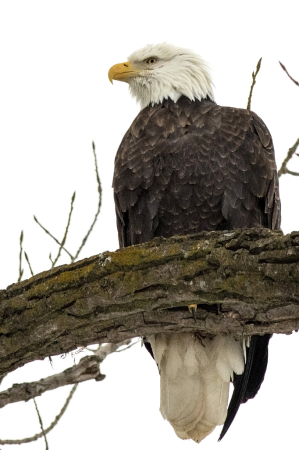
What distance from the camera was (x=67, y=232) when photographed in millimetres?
3754

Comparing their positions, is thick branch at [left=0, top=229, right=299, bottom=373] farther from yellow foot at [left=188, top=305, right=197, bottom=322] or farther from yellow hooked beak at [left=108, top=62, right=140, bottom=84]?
yellow hooked beak at [left=108, top=62, right=140, bottom=84]

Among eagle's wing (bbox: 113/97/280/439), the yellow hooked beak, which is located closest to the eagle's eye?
the yellow hooked beak

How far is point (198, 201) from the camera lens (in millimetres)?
3852

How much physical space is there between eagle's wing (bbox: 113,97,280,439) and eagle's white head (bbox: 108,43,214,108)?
56 centimetres

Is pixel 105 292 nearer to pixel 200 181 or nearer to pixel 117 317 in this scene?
pixel 117 317

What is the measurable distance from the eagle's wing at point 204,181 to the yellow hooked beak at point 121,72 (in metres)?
0.79

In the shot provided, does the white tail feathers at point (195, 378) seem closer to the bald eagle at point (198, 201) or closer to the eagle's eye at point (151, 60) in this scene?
the bald eagle at point (198, 201)

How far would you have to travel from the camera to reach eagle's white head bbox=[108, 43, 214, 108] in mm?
4645

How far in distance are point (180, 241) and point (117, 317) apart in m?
0.48

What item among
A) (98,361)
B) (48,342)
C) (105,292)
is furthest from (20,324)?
(98,361)

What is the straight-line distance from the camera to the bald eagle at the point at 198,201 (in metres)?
3.85

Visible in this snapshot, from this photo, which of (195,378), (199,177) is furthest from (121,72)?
(195,378)

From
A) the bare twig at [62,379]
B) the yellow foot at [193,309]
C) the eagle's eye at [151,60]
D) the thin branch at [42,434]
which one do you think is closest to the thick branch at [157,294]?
the yellow foot at [193,309]

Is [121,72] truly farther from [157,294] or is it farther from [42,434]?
[42,434]
